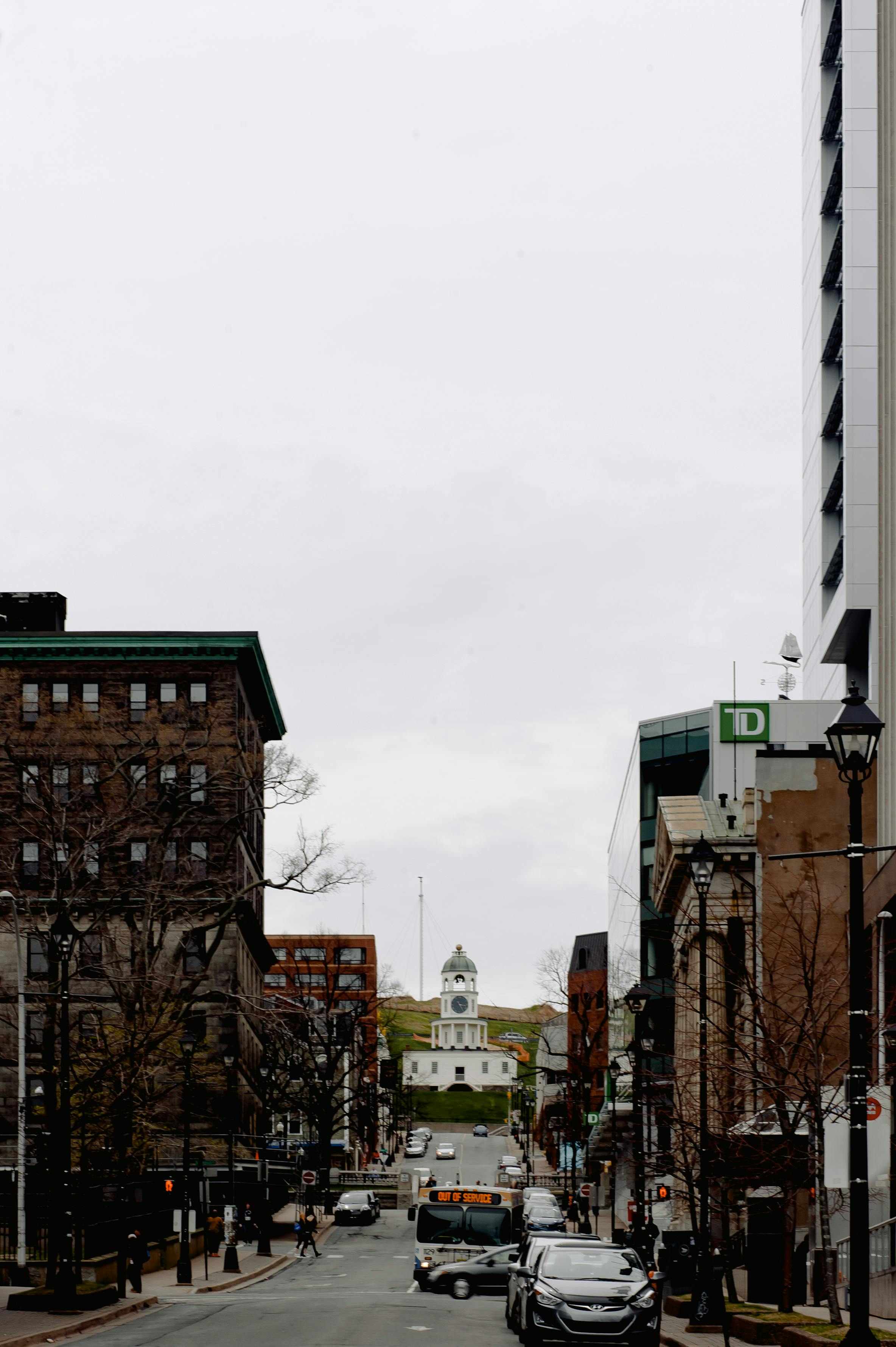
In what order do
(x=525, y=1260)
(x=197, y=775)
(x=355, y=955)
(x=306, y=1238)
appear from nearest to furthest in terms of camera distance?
(x=525, y=1260) → (x=306, y=1238) → (x=197, y=775) → (x=355, y=955)

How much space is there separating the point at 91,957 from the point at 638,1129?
927 inches

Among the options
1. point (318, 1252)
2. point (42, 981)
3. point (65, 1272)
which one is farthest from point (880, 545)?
point (42, 981)

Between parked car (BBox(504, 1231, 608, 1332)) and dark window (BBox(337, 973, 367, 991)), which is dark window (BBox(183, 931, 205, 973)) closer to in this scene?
parked car (BBox(504, 1231, 608, 1332))

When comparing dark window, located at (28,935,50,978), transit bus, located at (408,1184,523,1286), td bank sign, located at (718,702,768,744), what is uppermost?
td bank sign, located at (718,702,768,744)

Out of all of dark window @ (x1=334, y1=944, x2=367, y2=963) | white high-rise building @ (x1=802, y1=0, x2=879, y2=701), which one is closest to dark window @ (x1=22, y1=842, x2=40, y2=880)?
white high-rise building @ (x1=802, y1=0, x2=879, y2=701)

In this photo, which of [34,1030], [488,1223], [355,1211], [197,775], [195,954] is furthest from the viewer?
[355,1211]

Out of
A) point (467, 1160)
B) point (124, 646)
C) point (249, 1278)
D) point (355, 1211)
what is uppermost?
point (124, 646)

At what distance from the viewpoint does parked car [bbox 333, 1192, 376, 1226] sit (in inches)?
3428

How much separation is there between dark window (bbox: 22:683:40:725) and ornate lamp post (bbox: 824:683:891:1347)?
72.2 m

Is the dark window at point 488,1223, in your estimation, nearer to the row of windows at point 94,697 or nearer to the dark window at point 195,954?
the dark window at point 195,954

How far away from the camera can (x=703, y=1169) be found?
94.5 ft

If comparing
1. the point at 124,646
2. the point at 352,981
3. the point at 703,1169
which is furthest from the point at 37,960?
the point at 703,1169

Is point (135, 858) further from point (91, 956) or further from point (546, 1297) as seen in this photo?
point (546, 1297)

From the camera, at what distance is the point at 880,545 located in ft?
154
